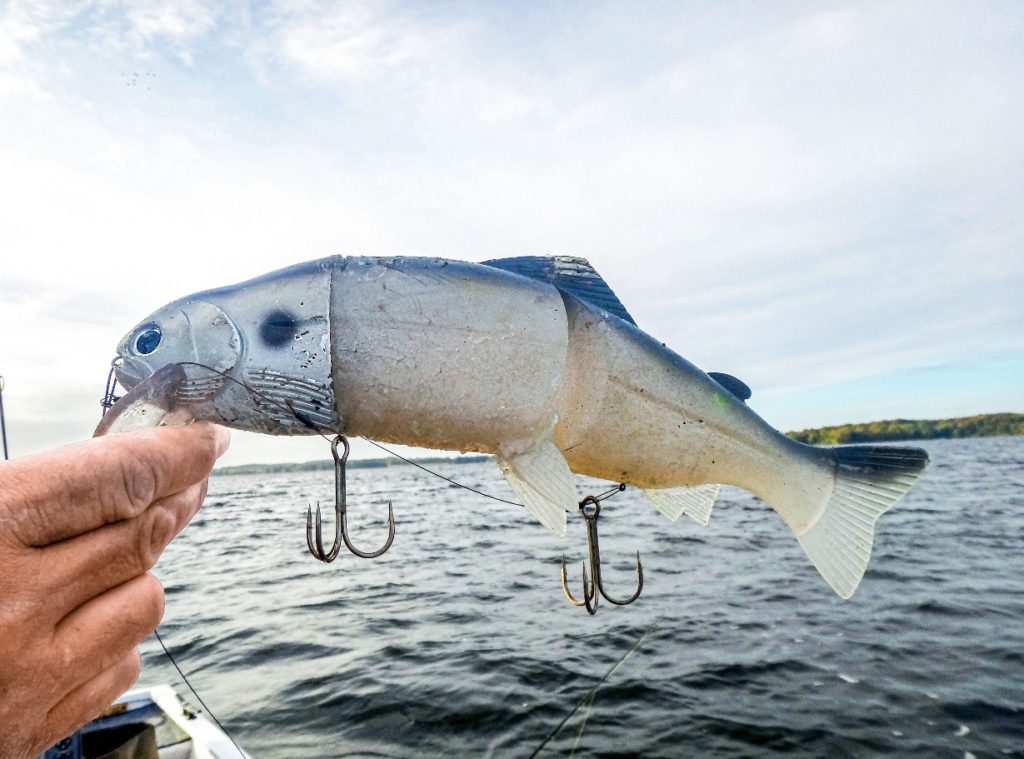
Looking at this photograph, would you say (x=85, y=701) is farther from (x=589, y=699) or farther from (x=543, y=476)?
(x=589, y=699)

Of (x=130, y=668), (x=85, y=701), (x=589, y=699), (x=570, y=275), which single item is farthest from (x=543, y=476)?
(x=589, y=699)

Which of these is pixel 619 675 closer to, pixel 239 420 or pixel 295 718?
pixel 295 718

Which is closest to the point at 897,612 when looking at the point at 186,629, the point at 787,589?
the point at 787,589

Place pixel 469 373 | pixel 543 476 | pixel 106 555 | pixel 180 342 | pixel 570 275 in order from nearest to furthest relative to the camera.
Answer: pixel 106 555, pixel 180 342, pixel 469 373, pixel 543 476, pixel 570 275

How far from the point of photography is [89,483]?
180 centimetres

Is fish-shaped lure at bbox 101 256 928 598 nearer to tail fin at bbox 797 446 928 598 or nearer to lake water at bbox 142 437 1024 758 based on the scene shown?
tail fin at bbox 797 446 928 598

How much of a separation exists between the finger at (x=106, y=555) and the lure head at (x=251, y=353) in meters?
0.61

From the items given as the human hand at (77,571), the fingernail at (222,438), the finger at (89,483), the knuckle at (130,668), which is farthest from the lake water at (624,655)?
the finger at (89,483)

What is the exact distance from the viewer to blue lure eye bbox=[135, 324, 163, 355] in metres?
2.77

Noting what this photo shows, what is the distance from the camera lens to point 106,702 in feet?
6.89

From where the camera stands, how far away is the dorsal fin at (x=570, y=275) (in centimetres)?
334

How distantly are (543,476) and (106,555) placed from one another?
73.6 inches

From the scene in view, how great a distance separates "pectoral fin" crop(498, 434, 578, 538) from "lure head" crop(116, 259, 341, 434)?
93 cm

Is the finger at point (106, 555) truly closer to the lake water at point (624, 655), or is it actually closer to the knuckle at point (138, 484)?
the knuckle at point (138, 484)
